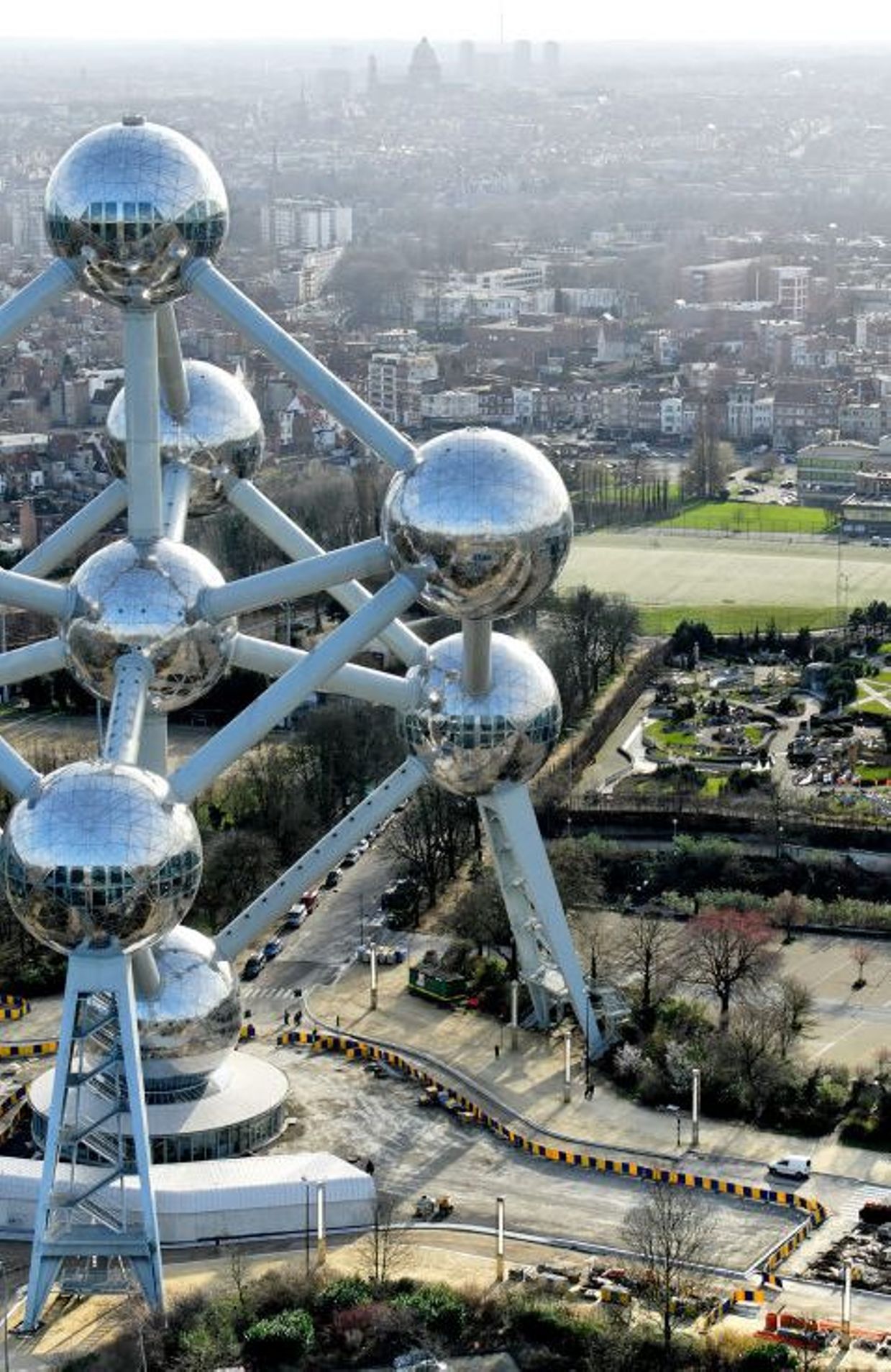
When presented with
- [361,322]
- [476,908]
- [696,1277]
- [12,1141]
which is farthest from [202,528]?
[361,322]

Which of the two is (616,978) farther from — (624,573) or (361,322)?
(361,322)

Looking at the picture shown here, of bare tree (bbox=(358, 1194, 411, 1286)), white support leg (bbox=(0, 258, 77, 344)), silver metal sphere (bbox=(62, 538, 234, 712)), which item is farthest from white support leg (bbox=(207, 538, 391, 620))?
bare tree (bbox=(358, 1194, 411, 1286))

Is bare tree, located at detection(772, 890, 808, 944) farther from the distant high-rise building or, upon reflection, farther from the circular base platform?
the distant high-rise building

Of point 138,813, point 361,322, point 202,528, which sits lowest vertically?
point 361,322

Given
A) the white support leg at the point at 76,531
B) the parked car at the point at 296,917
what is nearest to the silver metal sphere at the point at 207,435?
the white support leg at the point at 76,531

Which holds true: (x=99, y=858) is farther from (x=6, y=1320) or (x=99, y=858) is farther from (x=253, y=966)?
(x=253, y=966)

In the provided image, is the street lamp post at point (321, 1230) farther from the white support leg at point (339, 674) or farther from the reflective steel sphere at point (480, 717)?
the white support leg at point (339, 674)

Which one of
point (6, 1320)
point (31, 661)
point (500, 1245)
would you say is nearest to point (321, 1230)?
point (500, 1245)
